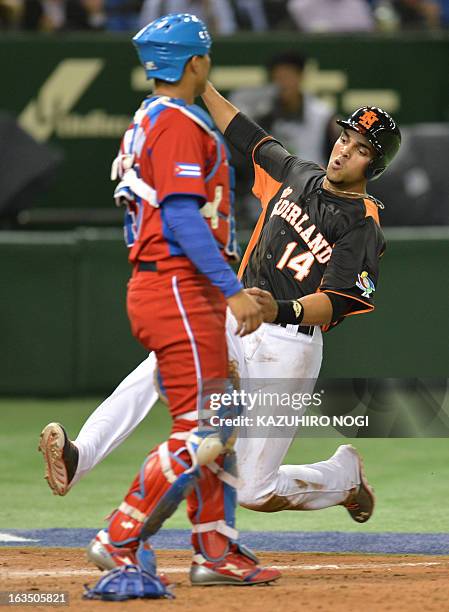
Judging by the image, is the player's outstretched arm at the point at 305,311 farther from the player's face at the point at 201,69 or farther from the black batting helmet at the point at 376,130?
the player's face at the point at 201,69

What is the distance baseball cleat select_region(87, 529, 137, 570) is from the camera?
4.70m

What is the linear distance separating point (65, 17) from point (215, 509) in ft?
27.7

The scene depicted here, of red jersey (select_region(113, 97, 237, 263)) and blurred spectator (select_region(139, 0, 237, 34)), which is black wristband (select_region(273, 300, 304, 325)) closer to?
red jersey (select_region(113, 97, 237, 263))

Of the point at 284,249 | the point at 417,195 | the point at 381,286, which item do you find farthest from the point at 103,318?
the point at 284,249

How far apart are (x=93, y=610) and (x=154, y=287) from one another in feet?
3.59

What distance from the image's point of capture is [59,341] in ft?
32.4

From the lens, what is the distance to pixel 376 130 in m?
5.84

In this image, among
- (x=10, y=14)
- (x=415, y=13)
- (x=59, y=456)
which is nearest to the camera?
(x=59, y=456)

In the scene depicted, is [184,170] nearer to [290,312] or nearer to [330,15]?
[290,312]

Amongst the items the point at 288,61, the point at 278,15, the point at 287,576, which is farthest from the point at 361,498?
the point at 278,15

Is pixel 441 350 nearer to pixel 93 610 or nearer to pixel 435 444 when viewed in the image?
pixel 435 444

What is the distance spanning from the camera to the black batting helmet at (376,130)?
19.1ft

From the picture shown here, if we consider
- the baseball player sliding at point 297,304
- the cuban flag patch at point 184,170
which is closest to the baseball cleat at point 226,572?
the baseball player sliding at point 297,304

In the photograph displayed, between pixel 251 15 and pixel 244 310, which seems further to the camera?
pixel 251 15
